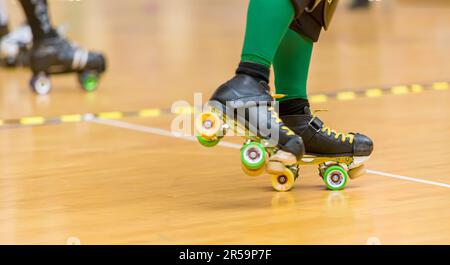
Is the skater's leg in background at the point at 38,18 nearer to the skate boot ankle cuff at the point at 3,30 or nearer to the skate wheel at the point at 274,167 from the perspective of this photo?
the skate boot ankle cuff at the point at 3,30

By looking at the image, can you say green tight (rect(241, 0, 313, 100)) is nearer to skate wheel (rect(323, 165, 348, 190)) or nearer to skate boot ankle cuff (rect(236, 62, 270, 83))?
skate boot ankle cuff (rect(236, 62, 270, 83))

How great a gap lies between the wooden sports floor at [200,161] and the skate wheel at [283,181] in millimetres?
26

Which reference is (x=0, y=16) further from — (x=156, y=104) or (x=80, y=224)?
(x=80, y=224)

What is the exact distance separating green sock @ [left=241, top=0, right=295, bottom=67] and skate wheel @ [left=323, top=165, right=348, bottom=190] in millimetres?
344

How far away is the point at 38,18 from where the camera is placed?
4992mm

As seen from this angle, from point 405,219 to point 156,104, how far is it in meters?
2.20

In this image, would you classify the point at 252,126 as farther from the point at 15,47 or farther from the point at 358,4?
the point at 358,4

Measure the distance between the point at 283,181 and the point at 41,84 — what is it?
2337 mm

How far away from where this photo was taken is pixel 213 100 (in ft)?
9.13

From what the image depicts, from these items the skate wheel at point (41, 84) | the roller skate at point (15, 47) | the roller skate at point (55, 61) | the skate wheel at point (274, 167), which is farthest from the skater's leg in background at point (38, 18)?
the skate wheel at point (274, 167)

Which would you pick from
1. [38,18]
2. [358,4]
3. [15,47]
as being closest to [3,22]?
[15,47]

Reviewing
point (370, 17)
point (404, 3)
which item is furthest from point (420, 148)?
point (404, 3)
